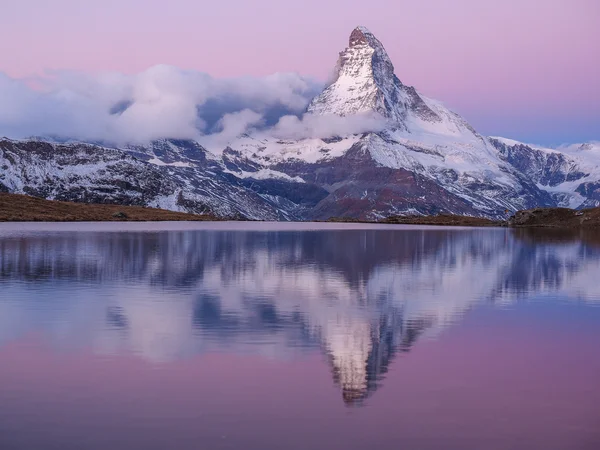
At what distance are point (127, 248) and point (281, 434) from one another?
9814 centimetres

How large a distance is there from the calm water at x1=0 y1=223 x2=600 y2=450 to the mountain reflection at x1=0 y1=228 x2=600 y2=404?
0.80ft

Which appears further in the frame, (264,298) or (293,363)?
(264,298)

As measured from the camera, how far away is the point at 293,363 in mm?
36250

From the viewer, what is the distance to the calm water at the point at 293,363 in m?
25.9

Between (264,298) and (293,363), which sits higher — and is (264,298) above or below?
above

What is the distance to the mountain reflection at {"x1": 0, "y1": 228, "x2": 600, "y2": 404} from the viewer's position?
40844mm

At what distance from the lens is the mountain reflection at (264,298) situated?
40.8 m

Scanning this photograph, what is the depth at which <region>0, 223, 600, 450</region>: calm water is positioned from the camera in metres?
25.9

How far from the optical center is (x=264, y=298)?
60.7 m

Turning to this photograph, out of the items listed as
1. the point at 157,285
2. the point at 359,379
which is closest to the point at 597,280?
the point at 157,285

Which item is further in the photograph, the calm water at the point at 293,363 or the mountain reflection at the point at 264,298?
the mountain reflection at the point at 264,298

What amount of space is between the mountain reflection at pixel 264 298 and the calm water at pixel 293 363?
9.6 inches

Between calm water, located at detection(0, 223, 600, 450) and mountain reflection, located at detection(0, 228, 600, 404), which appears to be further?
mountain reflection, located at detection(0, 228, 600, 404)

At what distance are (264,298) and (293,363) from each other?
24.6 m
